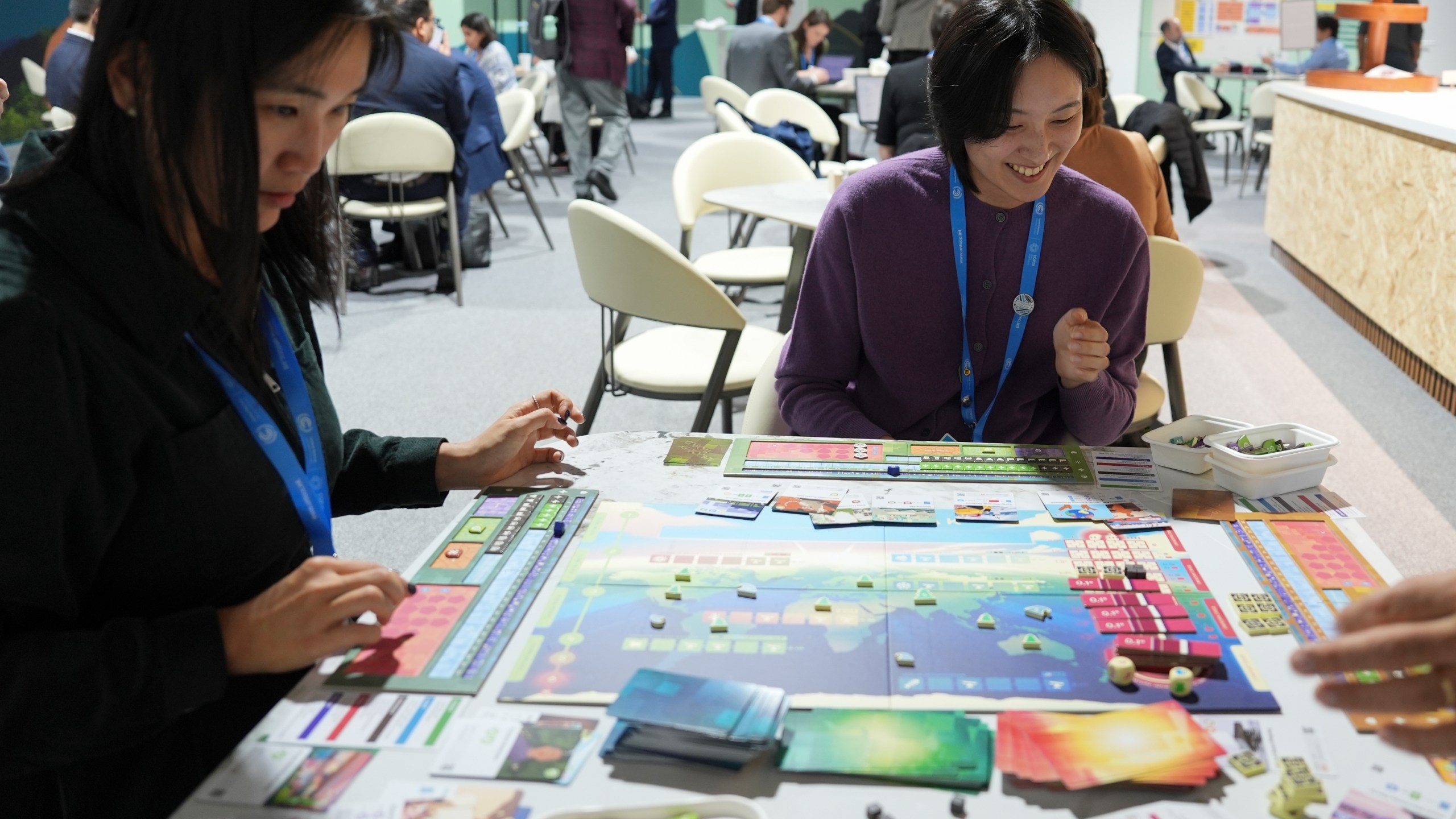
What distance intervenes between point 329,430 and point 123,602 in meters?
0.32

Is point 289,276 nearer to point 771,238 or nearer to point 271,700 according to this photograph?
point 271,700

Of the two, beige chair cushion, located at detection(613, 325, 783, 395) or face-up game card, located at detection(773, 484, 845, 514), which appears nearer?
face-up game card, located at detection(773, 484, 845, 514)

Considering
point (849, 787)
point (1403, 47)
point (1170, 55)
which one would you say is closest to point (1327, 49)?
point (1403, 47)

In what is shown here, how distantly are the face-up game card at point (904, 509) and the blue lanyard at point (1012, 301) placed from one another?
1.47 feet

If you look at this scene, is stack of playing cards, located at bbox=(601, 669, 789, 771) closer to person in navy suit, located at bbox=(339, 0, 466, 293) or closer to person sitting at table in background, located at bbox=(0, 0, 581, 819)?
person sitting at table in background, located at bbox=(0, 0, 581, 819)

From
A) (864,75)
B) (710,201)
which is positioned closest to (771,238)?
(864,75)

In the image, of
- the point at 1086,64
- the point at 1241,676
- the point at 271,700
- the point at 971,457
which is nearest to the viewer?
the point at 1241,676

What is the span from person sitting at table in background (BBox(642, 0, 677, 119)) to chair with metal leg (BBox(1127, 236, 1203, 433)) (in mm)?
9413

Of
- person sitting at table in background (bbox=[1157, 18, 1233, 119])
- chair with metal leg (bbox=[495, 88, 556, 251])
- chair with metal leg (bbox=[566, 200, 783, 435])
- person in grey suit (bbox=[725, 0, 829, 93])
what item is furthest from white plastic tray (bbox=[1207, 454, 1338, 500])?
person sitting at table in background (bbox=[1157, 18, 1233, 119])

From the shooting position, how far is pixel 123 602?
1013 millimetres

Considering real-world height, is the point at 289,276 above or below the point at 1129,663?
above

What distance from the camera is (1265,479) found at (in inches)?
Answer: 54.2

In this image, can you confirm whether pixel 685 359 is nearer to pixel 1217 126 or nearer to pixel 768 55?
pixel 768 55

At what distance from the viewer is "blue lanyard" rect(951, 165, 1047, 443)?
1746mm
